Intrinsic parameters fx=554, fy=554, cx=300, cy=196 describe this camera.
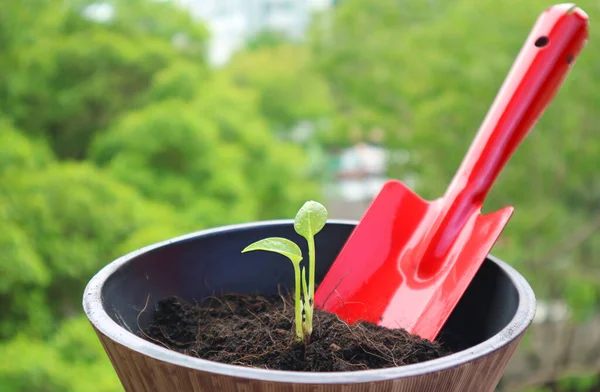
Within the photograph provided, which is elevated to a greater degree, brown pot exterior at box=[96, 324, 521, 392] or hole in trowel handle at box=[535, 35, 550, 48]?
hole in trowel handle at box=[535, 35, 550, 48]

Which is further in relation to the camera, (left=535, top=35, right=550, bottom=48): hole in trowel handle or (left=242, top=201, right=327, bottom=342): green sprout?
(left=535, top=35, right=550, bottom=48): hole in trowel handle

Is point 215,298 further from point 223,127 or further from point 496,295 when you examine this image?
point 223,127

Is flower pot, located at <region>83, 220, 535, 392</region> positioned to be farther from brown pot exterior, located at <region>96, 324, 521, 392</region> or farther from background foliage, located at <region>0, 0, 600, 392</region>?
background foliage, located at <region>0, 0, 600, 392</region>

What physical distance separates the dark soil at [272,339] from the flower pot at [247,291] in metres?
0.02

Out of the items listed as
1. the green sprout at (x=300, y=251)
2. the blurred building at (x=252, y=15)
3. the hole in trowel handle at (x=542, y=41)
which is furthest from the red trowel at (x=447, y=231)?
the blurred building at (x=252, y=15)

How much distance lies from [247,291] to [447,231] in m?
0.20

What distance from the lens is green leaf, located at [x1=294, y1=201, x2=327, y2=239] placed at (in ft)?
1.21

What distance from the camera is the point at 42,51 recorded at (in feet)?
9.70

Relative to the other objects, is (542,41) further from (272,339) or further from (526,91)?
(272,339)

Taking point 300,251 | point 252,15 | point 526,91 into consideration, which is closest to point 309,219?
point 300,251

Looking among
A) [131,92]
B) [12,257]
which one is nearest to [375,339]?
[12,257]

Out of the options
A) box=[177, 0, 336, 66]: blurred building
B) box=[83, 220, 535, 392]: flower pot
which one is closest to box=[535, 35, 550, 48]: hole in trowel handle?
box=[83, 220, 535, 392]: flower pot

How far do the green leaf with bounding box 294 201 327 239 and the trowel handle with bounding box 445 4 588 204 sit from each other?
0.65 ft

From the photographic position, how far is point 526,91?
1.58ft
